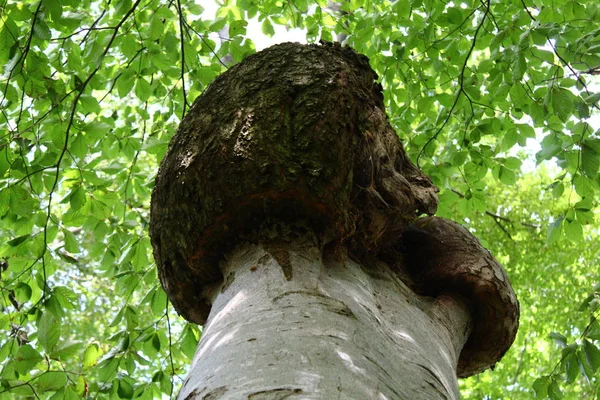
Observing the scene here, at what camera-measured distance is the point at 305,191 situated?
211 cm

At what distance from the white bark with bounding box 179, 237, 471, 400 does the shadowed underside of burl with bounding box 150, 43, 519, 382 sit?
12cm

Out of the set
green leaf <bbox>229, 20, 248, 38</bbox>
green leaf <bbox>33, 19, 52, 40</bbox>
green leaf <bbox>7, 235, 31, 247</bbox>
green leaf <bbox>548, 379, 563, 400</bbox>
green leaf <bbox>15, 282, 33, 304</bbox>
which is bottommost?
green leaf <bbox>548, 379, 563, 400</bbox>

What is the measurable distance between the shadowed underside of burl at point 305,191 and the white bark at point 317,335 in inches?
4.8

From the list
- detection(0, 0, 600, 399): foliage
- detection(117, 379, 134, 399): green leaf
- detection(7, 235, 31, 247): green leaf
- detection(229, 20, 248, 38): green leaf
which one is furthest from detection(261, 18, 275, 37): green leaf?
detection(117, 379, 134, 399): green leaf

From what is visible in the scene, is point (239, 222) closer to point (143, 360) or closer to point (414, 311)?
point (414, 311)

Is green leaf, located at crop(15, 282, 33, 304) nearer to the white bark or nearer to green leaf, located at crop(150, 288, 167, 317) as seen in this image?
green leaf, located at crop(150, 288, 167, 317)

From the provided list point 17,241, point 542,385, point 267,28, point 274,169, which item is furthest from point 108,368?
point 267,28

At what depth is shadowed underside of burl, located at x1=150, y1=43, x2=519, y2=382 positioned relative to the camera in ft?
7.00

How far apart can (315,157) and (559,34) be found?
6.93 feet

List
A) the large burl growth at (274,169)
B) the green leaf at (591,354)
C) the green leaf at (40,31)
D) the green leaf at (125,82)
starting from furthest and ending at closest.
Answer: the green leaf at (125,82)
the green leaf at (40,31)
the green leaf at (591,354)
the large burl growth at (274,169)

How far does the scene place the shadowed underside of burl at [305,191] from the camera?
213 cm

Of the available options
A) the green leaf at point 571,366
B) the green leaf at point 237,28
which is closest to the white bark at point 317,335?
the green leaf at point 571,366

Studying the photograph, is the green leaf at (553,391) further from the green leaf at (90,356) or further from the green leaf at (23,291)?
the green leaf at (23,291)

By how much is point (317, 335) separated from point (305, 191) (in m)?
0.61
